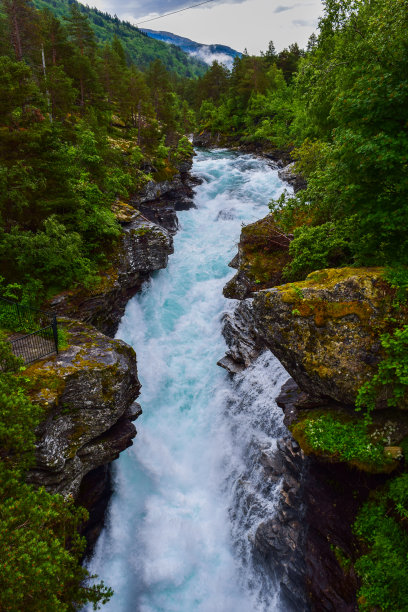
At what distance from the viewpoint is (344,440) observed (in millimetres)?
7152

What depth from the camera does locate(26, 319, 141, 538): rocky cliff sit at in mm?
8773

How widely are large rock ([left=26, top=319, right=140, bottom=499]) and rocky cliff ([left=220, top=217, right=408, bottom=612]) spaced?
5.54 m

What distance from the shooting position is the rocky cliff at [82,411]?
345 inches

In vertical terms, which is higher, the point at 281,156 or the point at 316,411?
the point at 281,156

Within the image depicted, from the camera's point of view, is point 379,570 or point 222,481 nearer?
point 379,570

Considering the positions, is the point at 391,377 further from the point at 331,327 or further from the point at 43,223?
the point at 43,223

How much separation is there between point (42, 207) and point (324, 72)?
11.5 meters

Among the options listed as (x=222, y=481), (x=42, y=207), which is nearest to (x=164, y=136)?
(x=42, y=207)

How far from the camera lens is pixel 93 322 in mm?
14562

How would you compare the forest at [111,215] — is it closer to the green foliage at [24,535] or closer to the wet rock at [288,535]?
the green foliage at [24,535]

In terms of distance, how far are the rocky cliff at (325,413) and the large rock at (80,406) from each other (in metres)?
5.54

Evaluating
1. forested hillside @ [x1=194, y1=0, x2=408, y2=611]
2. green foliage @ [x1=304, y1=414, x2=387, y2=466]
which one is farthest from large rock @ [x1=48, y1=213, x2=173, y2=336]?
green foliage @ [x1=304, y1=414, x2=387, y2=466]

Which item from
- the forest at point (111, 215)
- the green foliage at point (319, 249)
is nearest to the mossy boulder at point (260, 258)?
the forest at point (111, 215)

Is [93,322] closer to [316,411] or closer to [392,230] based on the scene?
[316,411]
